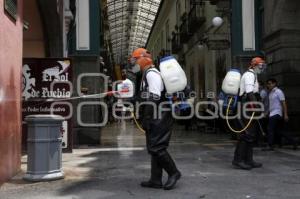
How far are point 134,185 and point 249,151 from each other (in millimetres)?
2758

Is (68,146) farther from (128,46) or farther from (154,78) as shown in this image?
(128,46)

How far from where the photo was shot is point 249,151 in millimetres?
9867

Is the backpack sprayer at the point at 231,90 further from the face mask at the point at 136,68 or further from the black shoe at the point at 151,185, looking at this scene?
the black shoe at the point at 151,185

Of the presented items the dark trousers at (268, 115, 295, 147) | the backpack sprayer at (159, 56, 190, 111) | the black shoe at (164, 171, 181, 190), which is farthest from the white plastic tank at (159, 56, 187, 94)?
the dark trousers at (268, 115, 295, 147)

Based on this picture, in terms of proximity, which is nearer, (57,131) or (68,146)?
(57,131)

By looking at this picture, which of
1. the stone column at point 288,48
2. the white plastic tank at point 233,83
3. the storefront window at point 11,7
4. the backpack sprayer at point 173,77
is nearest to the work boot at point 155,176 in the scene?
the backpack sprayer at point 173,77

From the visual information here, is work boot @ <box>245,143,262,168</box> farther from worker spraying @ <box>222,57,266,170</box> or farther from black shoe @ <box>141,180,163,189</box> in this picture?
black shoe @ <box>141,180,163,189</box>

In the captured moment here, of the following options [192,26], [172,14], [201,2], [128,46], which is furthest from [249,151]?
[128,46]

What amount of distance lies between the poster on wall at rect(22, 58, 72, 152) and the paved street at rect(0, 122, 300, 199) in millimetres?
893

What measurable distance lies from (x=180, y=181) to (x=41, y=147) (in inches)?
87.6

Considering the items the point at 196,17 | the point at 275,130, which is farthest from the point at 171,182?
the point at 196,17

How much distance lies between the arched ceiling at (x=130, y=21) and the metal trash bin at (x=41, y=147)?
127 ft

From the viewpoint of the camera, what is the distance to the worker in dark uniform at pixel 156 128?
7535mm

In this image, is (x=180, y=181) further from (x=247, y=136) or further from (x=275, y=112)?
(x=275, y=112)
